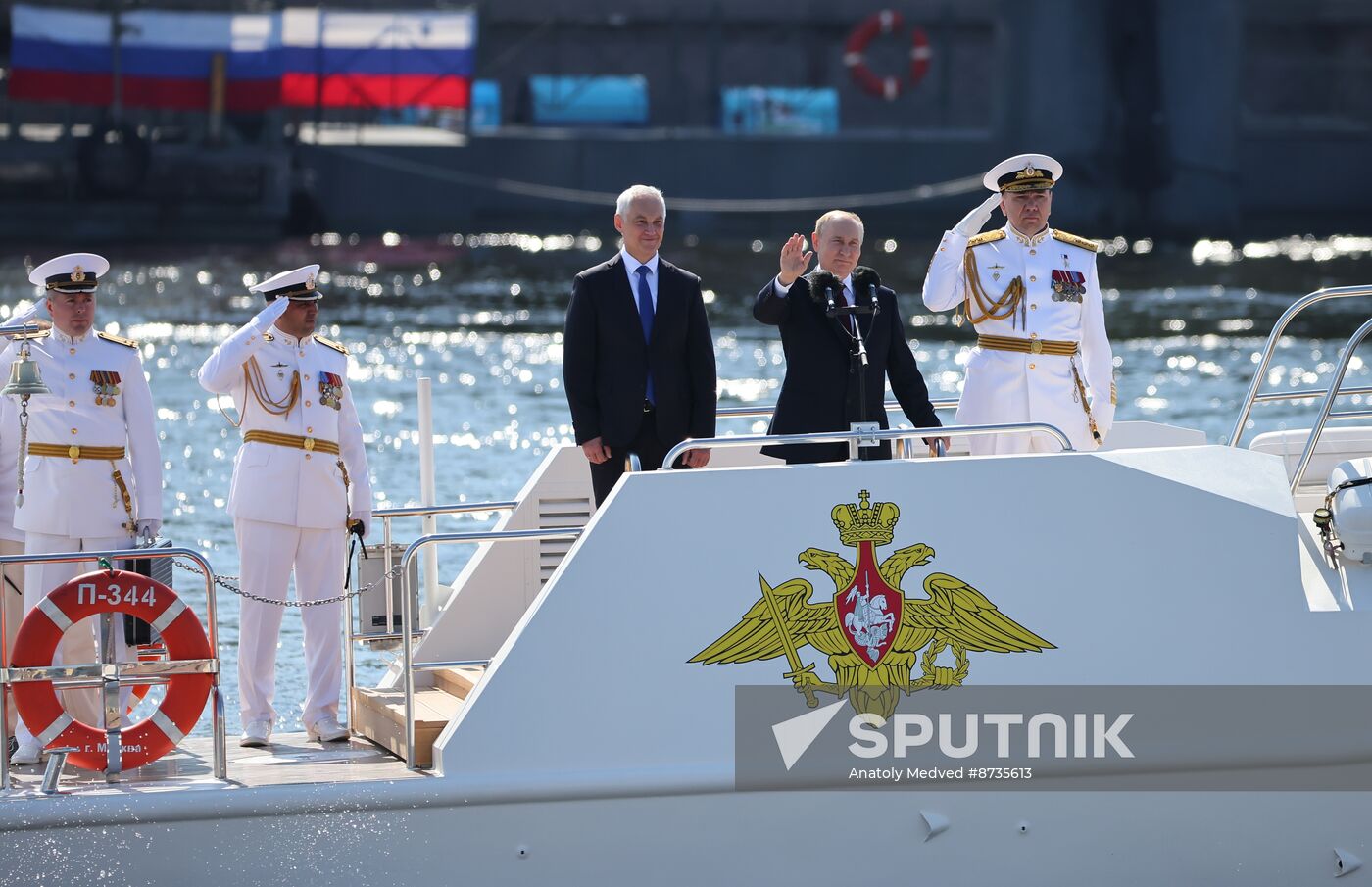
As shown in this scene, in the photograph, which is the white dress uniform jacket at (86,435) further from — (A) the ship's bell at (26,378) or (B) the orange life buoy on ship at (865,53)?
(B) the orange life buoy on ship at (865,53)

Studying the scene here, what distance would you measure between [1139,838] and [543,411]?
51.7 ft

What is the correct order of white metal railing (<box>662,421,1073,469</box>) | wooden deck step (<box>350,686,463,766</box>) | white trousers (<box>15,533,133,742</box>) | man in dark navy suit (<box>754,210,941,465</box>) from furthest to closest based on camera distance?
white trousers (<box>15,533,133,742</box>) < man in dark navy suit (<box>754,210,941,465</box>) < wooden deck step (<box>350,686,463,766</box>) < white metal railing (<box>662,421,1073,469</box>)

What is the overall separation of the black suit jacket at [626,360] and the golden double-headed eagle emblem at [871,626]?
0.71 m

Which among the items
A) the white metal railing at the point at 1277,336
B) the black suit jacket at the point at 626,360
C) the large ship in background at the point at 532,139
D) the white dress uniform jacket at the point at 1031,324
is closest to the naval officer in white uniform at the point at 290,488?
the black suit jacket at the point at 626,360

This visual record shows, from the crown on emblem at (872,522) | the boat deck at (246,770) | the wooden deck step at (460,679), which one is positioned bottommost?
the boat deck at (246,770)

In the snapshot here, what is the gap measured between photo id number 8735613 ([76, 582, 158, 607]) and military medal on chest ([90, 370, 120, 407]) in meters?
0.80

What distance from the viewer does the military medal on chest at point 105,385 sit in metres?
6.08

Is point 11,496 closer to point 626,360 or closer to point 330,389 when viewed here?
point 330,389

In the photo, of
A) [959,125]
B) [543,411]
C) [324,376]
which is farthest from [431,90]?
[324,376]

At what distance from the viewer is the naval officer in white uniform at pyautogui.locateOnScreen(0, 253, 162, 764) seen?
605 centimetres

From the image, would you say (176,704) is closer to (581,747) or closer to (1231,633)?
(581,747)

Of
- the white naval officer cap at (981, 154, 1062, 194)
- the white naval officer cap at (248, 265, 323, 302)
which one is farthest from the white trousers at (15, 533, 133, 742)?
the white naval officer cap at (981, 154, 1062, 194)

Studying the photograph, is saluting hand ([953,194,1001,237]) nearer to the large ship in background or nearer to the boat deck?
the boat deck

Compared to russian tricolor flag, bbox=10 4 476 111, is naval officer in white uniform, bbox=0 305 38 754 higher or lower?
lower
